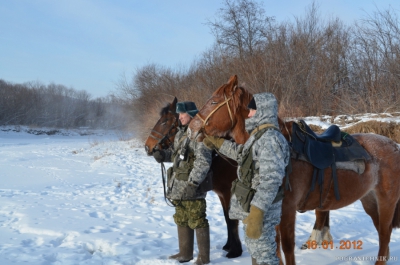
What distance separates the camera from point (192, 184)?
10.6ft

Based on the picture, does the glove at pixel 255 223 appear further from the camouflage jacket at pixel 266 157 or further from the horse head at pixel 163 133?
the horse head at pixel 163 133

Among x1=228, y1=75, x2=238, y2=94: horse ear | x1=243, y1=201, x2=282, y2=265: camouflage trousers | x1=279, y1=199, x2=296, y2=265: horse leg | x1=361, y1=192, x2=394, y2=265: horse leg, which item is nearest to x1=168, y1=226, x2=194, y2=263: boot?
x1=279, y1=199, x2=296, y2=265: horse leg

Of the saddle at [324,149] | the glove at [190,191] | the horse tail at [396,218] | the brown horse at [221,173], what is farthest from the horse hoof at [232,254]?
the horse tail at [396,218]

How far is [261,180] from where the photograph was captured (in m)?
2.14

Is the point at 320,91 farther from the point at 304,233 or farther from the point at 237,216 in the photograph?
the point at 237,216

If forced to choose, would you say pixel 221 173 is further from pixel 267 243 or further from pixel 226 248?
pixel 267 243

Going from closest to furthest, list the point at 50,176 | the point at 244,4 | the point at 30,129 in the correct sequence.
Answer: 1. the point at 50,176
2. the point at 244,4
3. the point at 30,129

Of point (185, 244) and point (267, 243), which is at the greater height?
point (267, 243)

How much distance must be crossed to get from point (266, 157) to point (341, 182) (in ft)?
4.44

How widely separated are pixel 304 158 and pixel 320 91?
10861mm

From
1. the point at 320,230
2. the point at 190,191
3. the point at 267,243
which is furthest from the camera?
the point at 320,230

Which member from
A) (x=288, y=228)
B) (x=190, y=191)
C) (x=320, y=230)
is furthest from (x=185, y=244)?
(x=320, y=230)

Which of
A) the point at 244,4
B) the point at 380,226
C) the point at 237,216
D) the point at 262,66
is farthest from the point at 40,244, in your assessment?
the point at 244,4

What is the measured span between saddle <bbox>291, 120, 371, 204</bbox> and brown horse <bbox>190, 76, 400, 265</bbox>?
0.07 m
